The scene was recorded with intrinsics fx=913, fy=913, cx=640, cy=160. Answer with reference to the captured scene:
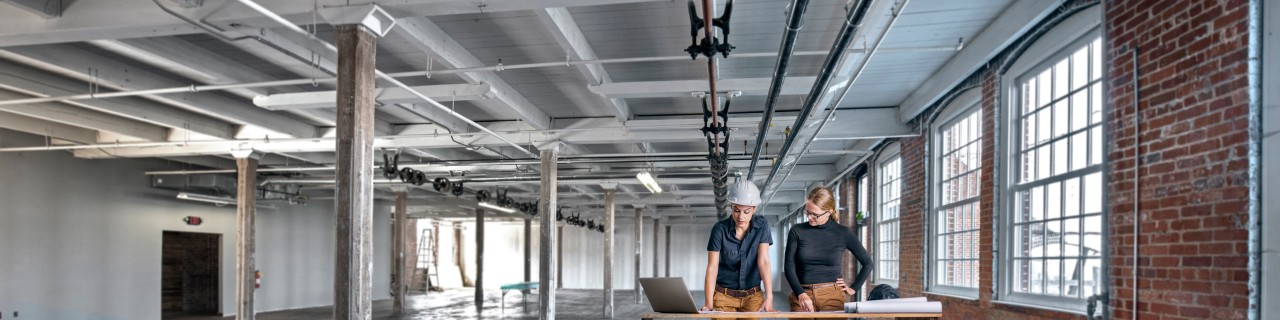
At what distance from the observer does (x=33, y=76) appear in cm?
1041

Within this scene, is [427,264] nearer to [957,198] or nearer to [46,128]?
[46,128]

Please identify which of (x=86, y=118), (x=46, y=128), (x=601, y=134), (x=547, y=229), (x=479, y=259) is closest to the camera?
(x=86, y=118)

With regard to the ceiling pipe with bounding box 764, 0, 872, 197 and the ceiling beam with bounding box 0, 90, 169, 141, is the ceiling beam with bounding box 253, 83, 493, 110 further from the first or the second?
the ceiling beam with bounding box 0, 90, 169, 141

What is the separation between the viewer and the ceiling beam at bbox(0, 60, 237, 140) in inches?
404

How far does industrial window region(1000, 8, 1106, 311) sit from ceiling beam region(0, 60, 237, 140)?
10460 mm

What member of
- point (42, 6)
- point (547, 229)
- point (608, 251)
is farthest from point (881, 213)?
point (42, 6)

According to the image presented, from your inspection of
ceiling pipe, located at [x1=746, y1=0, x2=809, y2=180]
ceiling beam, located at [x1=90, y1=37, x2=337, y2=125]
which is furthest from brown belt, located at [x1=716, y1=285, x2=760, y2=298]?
ceiling beam, located at [x1=90, y1=37, x2=337, y2=125]

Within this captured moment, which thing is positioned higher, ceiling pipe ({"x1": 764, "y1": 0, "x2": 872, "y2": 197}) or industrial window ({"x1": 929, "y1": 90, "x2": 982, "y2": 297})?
ceiling pipe ({"x1": 764, "y1": 0, "x2": 872, "y2": 197})

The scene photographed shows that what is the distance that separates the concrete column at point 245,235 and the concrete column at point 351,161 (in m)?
9.52

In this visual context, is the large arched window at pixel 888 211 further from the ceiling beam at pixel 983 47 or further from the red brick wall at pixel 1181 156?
the red brick wall at pixel 1181 156

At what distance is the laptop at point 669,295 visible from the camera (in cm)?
500

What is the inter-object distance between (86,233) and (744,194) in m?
16.4

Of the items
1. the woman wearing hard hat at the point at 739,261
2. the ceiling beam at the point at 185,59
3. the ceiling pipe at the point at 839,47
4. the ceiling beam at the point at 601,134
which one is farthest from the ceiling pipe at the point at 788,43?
the ceiling beam at the point at 185,59

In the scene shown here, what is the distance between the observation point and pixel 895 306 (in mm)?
5004
